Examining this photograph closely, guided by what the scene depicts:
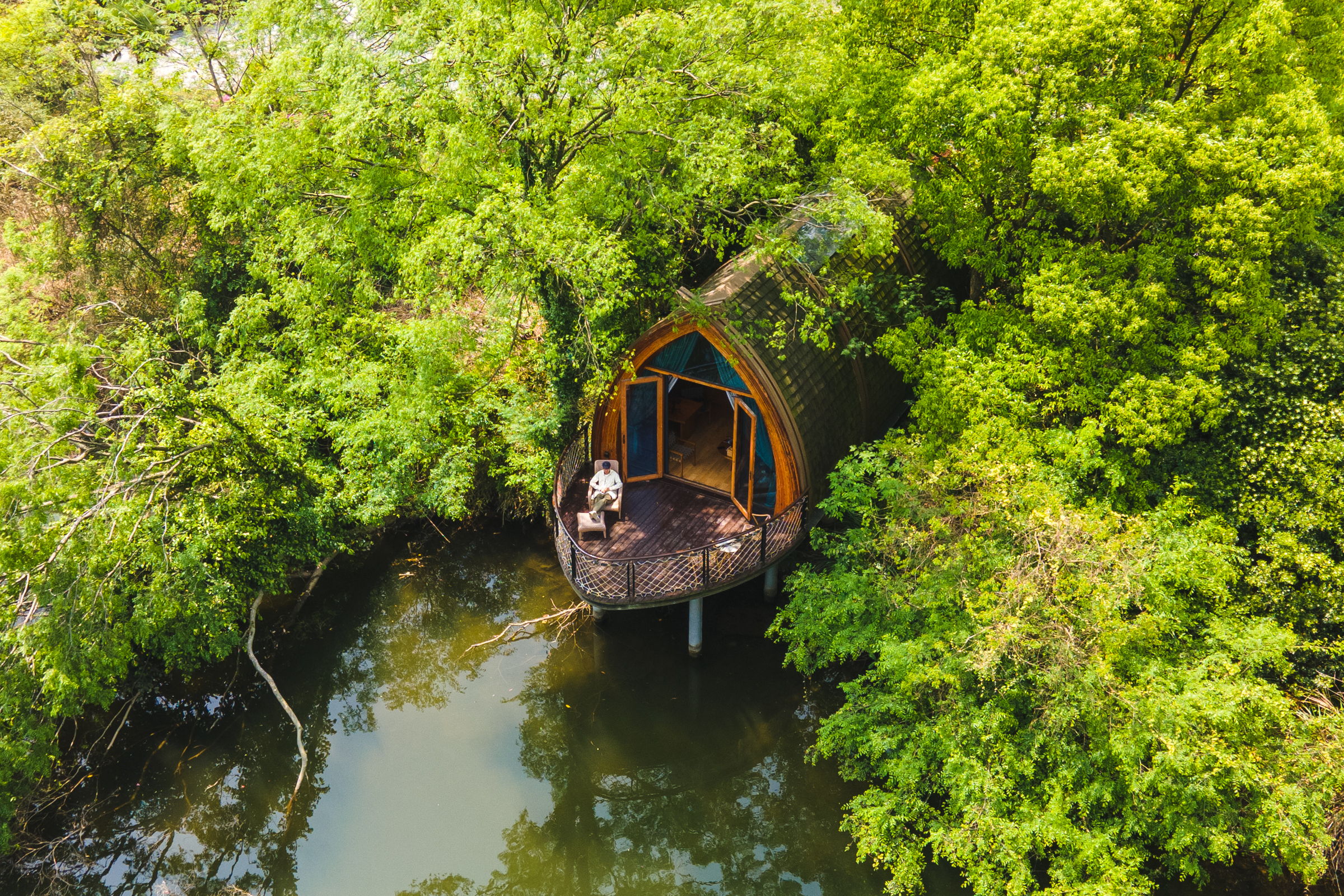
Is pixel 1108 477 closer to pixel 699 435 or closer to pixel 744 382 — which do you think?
pixel 744 382

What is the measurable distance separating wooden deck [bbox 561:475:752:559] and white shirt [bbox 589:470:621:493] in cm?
54

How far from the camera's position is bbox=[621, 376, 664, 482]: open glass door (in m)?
13.2

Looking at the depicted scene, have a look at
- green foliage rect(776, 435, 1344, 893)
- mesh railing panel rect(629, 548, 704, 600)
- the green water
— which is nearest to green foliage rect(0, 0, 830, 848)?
the green water

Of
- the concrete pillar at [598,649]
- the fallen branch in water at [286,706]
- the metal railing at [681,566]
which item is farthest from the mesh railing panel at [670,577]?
the fallen branch in water at [286,706]

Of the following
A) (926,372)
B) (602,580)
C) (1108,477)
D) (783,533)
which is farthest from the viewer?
(783,533)

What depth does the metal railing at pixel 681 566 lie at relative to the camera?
11.8 meters

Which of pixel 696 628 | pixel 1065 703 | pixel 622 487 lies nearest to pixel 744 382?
pixel 622 487

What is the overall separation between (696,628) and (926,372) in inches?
207

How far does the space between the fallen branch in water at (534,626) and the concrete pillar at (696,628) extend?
1.86m

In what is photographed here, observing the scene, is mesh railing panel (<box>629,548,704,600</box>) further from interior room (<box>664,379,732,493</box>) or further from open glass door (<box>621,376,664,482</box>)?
open glass door (<box>621,376,664,482</box>)

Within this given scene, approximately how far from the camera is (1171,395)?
9664 millimetres

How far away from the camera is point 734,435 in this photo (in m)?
13.0

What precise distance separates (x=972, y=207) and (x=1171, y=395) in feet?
11.5

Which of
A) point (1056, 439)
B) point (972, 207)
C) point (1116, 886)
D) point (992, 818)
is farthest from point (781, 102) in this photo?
point (1116, 886)
